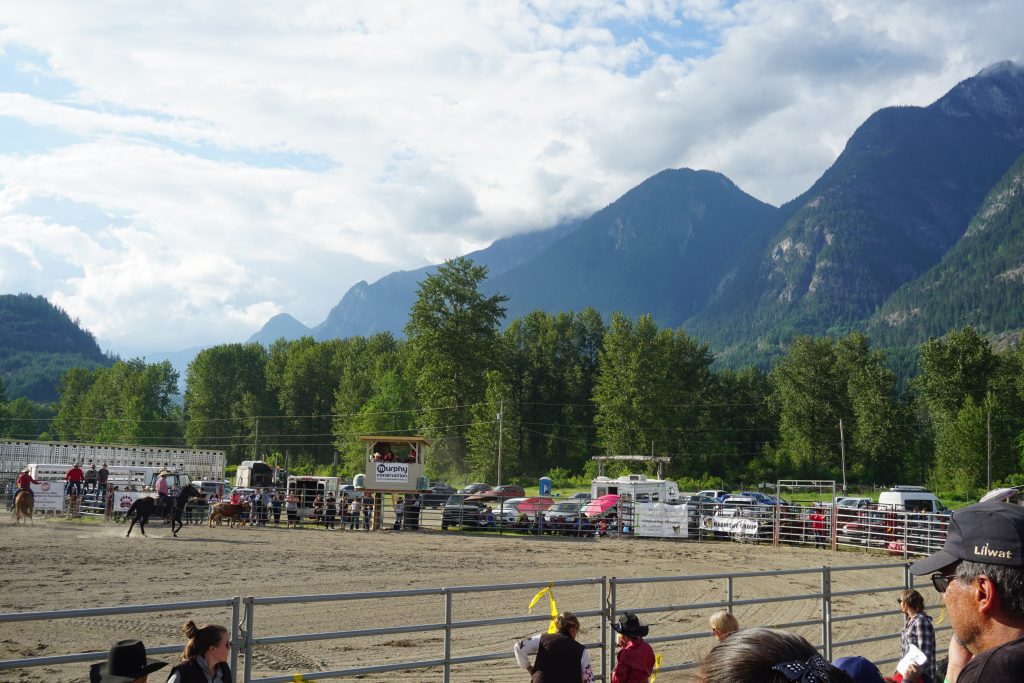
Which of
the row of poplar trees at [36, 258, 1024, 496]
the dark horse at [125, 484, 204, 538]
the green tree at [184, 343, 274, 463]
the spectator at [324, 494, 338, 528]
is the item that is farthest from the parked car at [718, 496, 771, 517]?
the green tree at [184, 343, 274, 463]

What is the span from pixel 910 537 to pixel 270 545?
19632mm

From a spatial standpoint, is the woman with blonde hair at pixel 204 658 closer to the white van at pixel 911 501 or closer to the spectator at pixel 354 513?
the spectator at pixel 354 513

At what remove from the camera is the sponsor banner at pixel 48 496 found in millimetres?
36500

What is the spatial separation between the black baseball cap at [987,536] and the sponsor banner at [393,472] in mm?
33835

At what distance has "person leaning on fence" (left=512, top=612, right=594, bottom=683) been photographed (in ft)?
21.9

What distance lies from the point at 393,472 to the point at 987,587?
1341 inches

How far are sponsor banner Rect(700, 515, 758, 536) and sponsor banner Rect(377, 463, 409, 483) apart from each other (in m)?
11.7

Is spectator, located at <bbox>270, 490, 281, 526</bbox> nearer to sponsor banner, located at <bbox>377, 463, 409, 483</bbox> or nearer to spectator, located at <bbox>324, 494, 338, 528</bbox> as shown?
spectator, located at <bbox>324, 494, 338, 528</bbox>

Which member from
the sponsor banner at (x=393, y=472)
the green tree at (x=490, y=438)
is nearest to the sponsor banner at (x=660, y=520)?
the sponsor banner at (x=393, y=472)

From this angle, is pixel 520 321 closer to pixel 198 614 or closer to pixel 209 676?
pixel 198 614

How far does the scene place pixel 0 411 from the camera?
147125 millimetres

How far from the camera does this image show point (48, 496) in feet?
120

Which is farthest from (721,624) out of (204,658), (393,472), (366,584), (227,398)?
(227,398)

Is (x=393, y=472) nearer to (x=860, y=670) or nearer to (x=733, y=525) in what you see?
(x=733, y=525)
